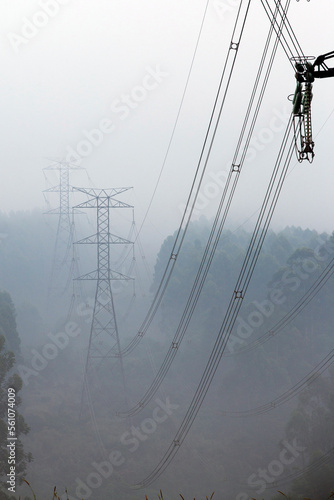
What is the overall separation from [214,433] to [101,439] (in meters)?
8.13

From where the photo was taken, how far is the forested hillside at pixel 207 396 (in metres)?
27.3

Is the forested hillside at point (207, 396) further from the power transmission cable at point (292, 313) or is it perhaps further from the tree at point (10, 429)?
the tree at point (10, 429)

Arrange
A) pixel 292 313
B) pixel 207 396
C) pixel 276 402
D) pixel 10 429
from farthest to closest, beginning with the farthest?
pixel 292 313 < pixel 207 396 < pixel 276 402 < pixel 10 429

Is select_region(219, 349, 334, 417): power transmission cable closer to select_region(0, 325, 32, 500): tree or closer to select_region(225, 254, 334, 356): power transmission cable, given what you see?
select_region(225, 254, 334, 356): power transmission cable

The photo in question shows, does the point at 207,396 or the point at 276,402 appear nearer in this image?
the point at 276,402

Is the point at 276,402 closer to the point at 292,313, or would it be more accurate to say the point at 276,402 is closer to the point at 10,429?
the point at 292,313

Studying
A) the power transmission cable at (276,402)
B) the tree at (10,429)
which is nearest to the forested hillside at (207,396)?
the power transmission cable at (276,402)

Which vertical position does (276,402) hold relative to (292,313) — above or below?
below

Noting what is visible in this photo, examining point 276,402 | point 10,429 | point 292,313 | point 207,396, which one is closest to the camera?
point 10,429

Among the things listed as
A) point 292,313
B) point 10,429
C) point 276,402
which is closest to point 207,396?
point 276,402

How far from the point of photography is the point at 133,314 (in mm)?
59500

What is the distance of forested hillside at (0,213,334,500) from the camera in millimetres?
27344

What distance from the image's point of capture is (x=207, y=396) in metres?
39.5

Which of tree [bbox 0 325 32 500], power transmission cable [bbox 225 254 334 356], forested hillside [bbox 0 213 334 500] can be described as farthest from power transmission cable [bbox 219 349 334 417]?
tree [bbox 0 325 32 500]
